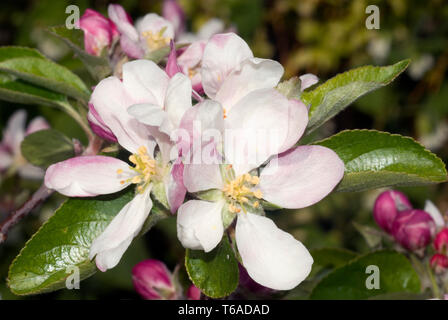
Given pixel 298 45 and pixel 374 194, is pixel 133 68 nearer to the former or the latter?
pixel 374 194

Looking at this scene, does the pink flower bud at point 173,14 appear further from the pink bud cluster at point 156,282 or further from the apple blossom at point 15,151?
A: the pink bud cluster at point 156,282

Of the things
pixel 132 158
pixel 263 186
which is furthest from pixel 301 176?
pixel 132 158

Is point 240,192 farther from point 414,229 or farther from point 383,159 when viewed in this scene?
point 414,229

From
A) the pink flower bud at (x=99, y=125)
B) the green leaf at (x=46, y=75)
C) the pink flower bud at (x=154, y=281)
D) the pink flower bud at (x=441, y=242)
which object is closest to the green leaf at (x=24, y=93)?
the green leaf at (x=46, y=75)

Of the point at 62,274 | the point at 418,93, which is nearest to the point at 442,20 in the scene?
the point at 418,93

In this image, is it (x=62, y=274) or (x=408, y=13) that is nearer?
(x=62, y=274)

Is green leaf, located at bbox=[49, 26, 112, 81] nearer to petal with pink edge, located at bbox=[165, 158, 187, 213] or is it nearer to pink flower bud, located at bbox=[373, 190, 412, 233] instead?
petal with pink edge, located at bbox=[165, 158, 187, 213]
